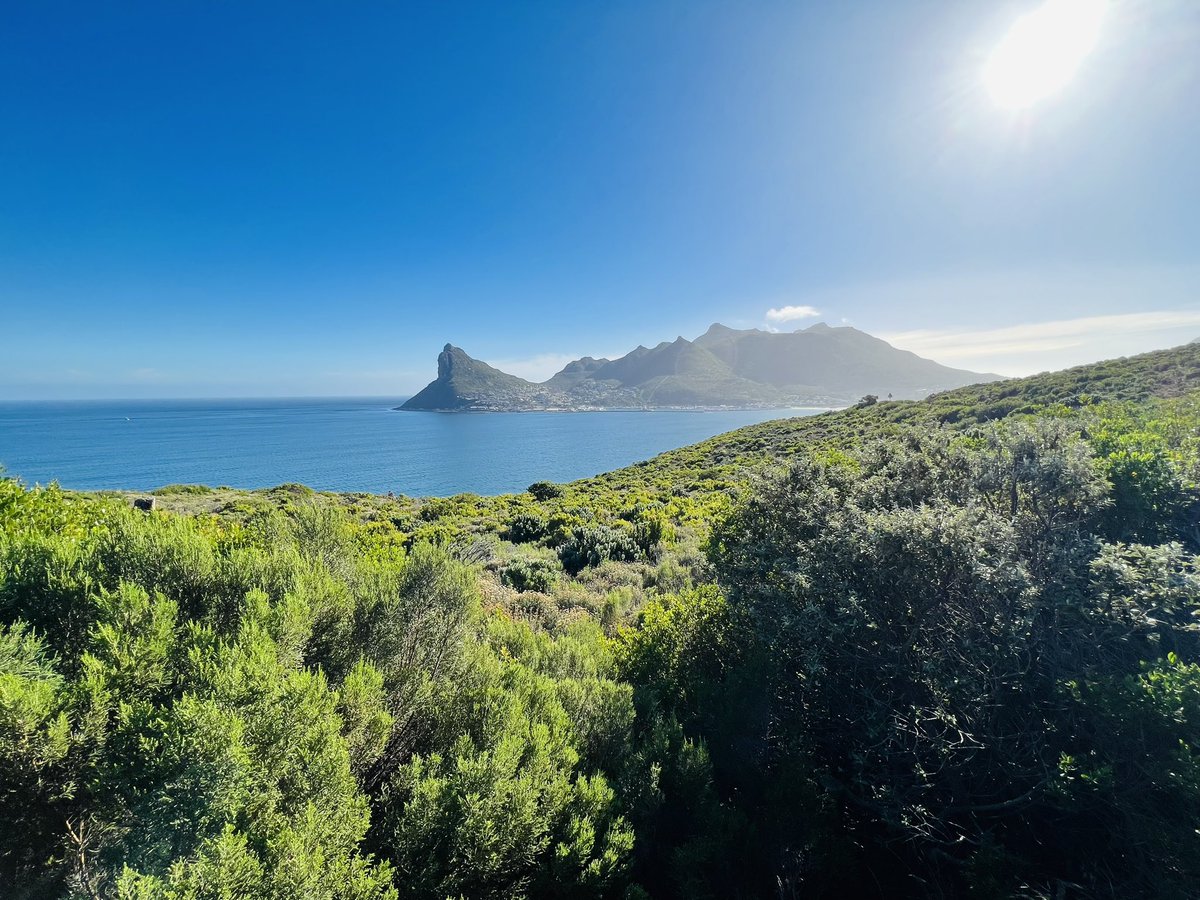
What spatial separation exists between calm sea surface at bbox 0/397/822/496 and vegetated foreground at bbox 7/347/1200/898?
38.9 meters

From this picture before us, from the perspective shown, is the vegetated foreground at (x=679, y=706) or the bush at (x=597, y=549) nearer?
the vegetated foreground at (x=679, y=706)

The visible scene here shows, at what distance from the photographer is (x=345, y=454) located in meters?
63.9

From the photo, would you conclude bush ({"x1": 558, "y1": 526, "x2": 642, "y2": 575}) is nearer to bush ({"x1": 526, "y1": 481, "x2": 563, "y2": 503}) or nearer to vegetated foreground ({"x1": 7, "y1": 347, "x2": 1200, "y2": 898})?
vegetated foreground ({"x1": 7, "y1": 347, "x2": 1200, "y2": 898})

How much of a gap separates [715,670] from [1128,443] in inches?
184

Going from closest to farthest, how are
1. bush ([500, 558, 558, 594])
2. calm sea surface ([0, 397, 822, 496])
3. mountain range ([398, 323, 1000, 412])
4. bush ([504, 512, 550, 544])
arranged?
bush ([500, 558, 558, 594]) → bush ([504, 512, 550, 544]) → calm sea surface ([0, 397, 822, 496]) → mountain range ([398, 323, 1000, 412])

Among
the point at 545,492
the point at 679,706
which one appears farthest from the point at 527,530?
the point at 679,706

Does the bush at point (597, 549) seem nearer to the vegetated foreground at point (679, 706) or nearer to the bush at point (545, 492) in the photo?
the vegetated foreground at point (679, 706)

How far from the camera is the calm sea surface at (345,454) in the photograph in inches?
1823

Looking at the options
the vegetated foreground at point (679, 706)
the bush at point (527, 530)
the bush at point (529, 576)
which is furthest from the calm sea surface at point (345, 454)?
the vegetated foreground at point (679, 706)

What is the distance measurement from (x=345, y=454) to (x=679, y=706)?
6982 centimetres

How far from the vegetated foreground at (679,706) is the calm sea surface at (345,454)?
38.9 meters

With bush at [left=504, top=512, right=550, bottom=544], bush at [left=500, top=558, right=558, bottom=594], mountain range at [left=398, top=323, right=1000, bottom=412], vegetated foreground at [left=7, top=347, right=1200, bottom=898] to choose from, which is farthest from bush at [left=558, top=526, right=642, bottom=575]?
mountain range at [left=398, top=323, right=1000, bottom=412]

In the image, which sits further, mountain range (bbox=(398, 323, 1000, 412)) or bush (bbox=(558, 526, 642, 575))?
mountain range (bbox=(398, 323, 1000, 412))

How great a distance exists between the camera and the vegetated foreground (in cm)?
209
